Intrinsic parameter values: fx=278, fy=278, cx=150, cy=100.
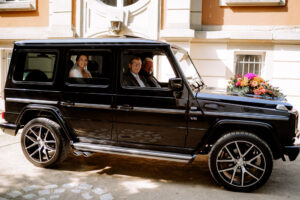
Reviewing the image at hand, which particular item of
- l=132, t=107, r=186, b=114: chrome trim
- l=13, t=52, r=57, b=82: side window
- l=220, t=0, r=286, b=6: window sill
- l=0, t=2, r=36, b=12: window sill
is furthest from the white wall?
l=0, t=2, r=36, b=12: window sill

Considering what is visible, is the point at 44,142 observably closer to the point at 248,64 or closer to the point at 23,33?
the point at 248,64

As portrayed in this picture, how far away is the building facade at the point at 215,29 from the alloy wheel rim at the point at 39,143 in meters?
5.36

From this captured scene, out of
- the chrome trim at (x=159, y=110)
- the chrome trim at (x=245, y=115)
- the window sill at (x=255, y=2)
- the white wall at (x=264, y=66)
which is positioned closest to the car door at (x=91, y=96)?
the chrome trim at (x=159, y=110)

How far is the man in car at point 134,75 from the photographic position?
14.5 feet

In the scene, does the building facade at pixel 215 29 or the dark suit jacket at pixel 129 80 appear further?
the building facade at pixel 215 29

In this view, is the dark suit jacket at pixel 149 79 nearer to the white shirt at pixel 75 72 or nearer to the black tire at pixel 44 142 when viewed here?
the white shirt at pixel 75 72

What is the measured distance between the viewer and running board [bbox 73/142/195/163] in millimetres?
4031

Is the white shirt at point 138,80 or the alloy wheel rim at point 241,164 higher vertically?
the white shirt at point 138,80

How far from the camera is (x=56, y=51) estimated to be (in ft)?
15.4

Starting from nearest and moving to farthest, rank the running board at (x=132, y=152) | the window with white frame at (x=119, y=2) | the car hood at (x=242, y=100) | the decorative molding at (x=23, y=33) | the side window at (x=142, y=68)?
the car hood at (x=242, y=100)
the running board at (x=132, y=152)
the side window at (x=142, y=68)
the window with white frame at (x=119, y=2)
the decorative molding at (x=23, y=33)

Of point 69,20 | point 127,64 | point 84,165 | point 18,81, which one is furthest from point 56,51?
point 69,20

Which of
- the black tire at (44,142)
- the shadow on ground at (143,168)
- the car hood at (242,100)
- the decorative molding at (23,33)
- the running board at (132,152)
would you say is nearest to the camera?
the car hood at (242,100)

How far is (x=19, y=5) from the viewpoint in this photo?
10.4m

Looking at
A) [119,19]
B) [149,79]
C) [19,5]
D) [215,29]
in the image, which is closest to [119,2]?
[119,19]
